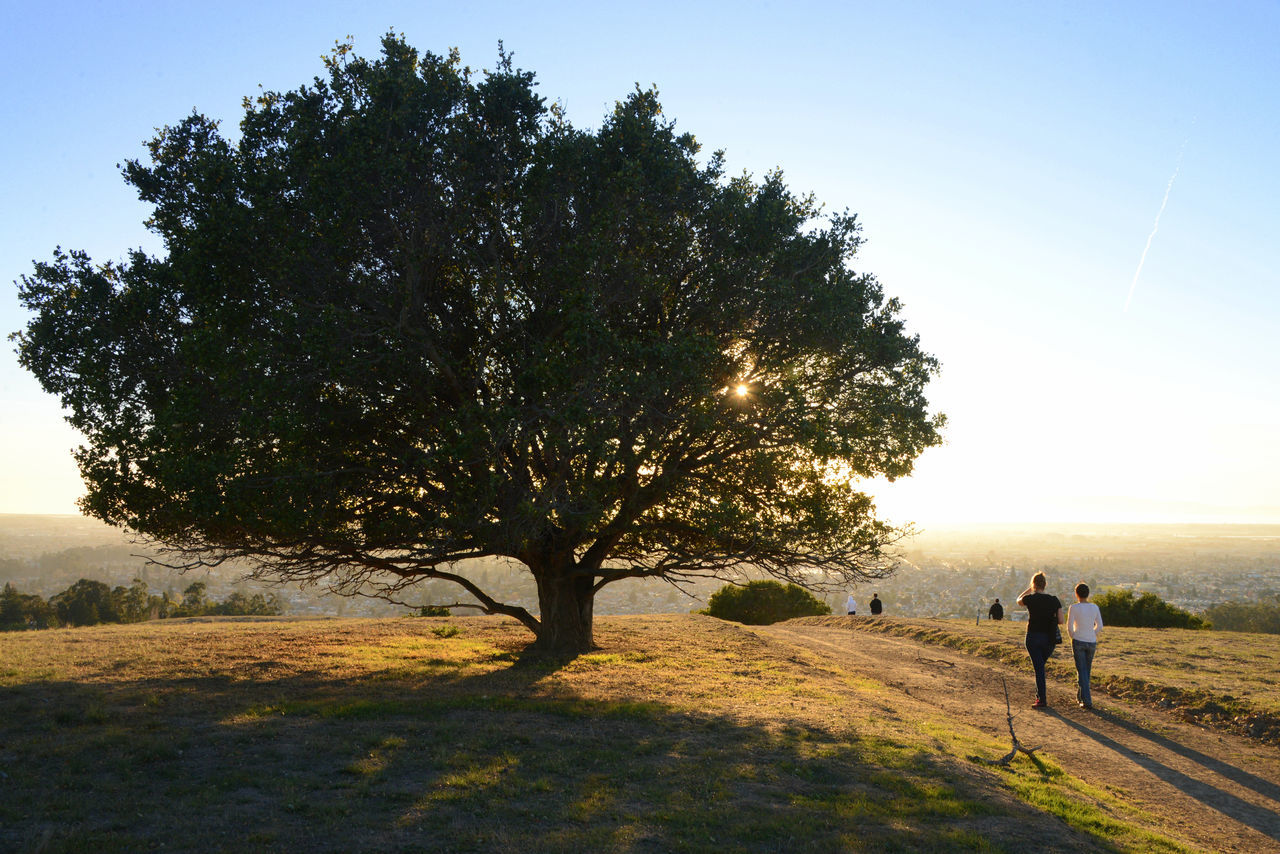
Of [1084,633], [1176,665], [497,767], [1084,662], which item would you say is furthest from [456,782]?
[1176,665]

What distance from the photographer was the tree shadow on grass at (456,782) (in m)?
7.02

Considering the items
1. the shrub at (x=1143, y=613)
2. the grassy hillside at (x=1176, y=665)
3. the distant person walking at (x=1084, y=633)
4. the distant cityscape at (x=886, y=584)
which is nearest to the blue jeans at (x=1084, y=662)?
the distant person walking at (x=1084, y=633)

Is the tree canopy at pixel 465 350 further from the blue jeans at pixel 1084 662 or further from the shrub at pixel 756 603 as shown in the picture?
the shrub at pixel 756 603

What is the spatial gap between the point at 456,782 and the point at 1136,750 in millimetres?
10916

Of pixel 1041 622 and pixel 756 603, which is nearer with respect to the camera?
pixel 1041 622

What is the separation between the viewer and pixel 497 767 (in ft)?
29.9

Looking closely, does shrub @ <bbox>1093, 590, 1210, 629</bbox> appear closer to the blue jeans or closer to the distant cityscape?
the distant cityscape

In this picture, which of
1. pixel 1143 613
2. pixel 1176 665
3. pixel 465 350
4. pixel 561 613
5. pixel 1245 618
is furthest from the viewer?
pixel 1245 618

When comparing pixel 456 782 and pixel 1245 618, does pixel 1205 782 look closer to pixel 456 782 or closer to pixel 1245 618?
pixel 456 782

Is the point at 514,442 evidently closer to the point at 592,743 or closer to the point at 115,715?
the point at 592,743

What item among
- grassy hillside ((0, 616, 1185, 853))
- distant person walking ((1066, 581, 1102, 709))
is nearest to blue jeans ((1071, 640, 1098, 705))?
distant person walking ((1066, 581, 1102, 709))

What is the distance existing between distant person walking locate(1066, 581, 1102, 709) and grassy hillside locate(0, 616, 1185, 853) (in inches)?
134

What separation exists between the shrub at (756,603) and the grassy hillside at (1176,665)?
6386mm

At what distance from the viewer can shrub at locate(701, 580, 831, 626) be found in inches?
1430
